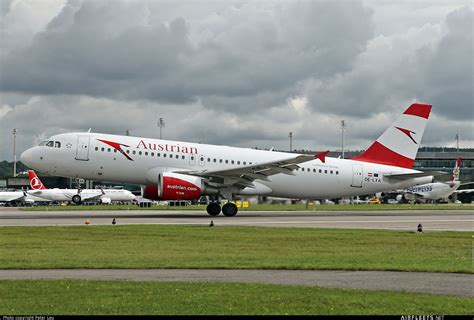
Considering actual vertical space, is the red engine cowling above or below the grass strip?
above

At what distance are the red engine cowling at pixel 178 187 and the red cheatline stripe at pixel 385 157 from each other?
48.6ft

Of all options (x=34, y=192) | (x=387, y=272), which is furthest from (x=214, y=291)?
(x=34, y=192)

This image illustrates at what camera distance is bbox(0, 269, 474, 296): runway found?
1540 cm

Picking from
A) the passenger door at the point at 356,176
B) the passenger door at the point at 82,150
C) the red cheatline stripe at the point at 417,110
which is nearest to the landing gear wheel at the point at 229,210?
the passenger door at the point at 82,150

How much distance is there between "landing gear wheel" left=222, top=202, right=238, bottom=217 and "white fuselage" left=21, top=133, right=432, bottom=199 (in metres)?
1.44

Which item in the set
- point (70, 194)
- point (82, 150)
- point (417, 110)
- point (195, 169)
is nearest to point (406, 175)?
point (417, 110)

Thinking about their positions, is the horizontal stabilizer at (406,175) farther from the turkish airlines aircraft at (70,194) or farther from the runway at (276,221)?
the turkish airlines aircraft at (70,194)

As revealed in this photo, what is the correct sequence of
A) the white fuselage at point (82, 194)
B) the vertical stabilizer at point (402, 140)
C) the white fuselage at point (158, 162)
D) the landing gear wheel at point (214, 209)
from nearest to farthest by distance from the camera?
the white fuselage at point (158, 162)
the landing gear wheel at point (214, 209)
the vertical stabilizer at point (402, 140)
the white fuselage at point (82, 194)

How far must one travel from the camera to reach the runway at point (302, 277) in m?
15.4

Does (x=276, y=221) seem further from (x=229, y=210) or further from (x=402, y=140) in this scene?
(x=402, y=140)

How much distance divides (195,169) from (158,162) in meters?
2.55

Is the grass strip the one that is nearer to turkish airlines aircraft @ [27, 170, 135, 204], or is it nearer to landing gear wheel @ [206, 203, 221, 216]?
landing gear wheel @ [206, 203, 221, 216]

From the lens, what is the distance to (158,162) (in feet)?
150

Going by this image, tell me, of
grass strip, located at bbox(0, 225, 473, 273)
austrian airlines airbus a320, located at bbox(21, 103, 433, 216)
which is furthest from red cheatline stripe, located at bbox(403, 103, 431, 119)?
grass strip, located at bbox(0, 225, 473, 273)
